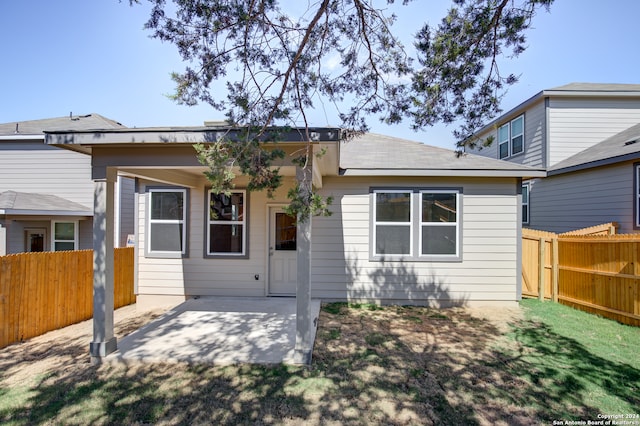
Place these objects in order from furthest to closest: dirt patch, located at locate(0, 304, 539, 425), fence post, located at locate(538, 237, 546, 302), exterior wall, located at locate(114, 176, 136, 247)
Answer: exterior wall, located at locate(114, 176, 136, 247), fence post, located at locate(538, 237, 546, 302), dirt patch, located at locate(0, 304, 539, 425)

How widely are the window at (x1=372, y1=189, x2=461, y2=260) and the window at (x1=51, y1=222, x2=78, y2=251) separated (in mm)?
9057

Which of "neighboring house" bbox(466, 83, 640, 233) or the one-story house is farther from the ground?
"neighboring house" bbox(466, 83, 640, 233)

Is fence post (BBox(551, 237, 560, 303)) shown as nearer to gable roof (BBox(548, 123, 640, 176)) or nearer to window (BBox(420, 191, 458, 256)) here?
window (BBox(420, 191, 458, 256))

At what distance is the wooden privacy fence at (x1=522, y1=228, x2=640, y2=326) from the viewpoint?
18.3 ft

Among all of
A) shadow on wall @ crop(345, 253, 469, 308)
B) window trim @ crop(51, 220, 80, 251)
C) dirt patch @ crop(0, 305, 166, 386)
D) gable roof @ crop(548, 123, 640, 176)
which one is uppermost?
gable roof @ crop(548, 123, 640, 176)

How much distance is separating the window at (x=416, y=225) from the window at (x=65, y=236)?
29.7 feet

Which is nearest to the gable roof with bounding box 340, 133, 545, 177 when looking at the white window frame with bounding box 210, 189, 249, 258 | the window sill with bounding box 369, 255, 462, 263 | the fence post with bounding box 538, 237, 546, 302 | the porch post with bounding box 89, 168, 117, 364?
the window sill with bounding box 369, 255, 462, 263

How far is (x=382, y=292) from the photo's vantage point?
679 centimetres

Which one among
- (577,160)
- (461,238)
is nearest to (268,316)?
(461,238)

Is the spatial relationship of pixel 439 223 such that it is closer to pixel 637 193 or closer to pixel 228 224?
pixel 228 224

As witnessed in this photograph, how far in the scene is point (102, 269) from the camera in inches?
163

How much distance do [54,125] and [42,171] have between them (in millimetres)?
2416

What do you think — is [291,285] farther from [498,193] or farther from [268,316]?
[498,193]

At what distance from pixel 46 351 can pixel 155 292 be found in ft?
8.07
